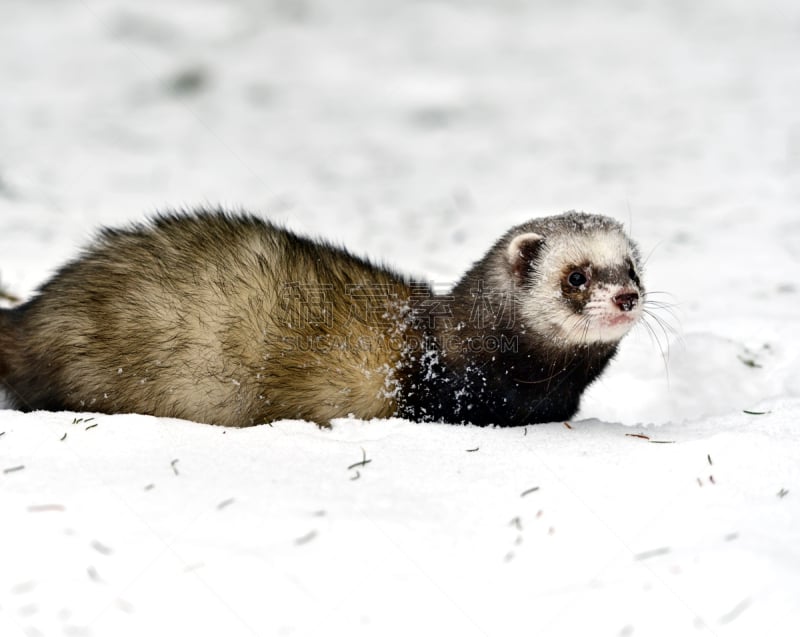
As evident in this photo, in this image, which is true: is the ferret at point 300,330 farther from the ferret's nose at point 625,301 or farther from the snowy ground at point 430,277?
the snowy ground at point 430,277

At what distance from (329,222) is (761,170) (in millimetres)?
4550

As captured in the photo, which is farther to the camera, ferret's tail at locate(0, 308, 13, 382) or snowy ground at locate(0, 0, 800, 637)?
ferret's tail at locate(0, 308, 13, 382)

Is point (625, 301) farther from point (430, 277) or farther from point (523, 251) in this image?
point (430, 277)

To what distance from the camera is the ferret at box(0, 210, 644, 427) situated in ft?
11.4

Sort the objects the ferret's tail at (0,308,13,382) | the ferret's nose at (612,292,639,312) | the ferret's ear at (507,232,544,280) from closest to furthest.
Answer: the ferret's nose at (612,292,639,312) < the ferret's tail at (0,308,13,382) < the ferret's ear at (507,232,544,280)

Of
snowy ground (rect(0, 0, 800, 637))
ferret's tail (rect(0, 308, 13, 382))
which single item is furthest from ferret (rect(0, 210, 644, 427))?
snowy ground (rect(0, 0, 800, 637))

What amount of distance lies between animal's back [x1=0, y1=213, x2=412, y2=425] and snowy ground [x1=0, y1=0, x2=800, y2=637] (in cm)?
28

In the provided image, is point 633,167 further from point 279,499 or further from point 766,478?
point 279,499

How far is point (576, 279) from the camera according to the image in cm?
367

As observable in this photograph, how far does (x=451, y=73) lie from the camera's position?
35.7 feet

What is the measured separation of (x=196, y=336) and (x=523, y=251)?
63.0 inches

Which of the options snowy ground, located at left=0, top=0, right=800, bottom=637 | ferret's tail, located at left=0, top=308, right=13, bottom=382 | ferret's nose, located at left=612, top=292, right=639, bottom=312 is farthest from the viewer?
ferret's tail, located at left=0, top=308, right=13, bottom=382

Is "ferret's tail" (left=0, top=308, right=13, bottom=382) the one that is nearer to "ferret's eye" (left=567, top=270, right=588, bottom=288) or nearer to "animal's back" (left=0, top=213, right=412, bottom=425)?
"animal's back" (left=0, top=213, right=412, bottom=425)

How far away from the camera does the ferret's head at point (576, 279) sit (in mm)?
3520
